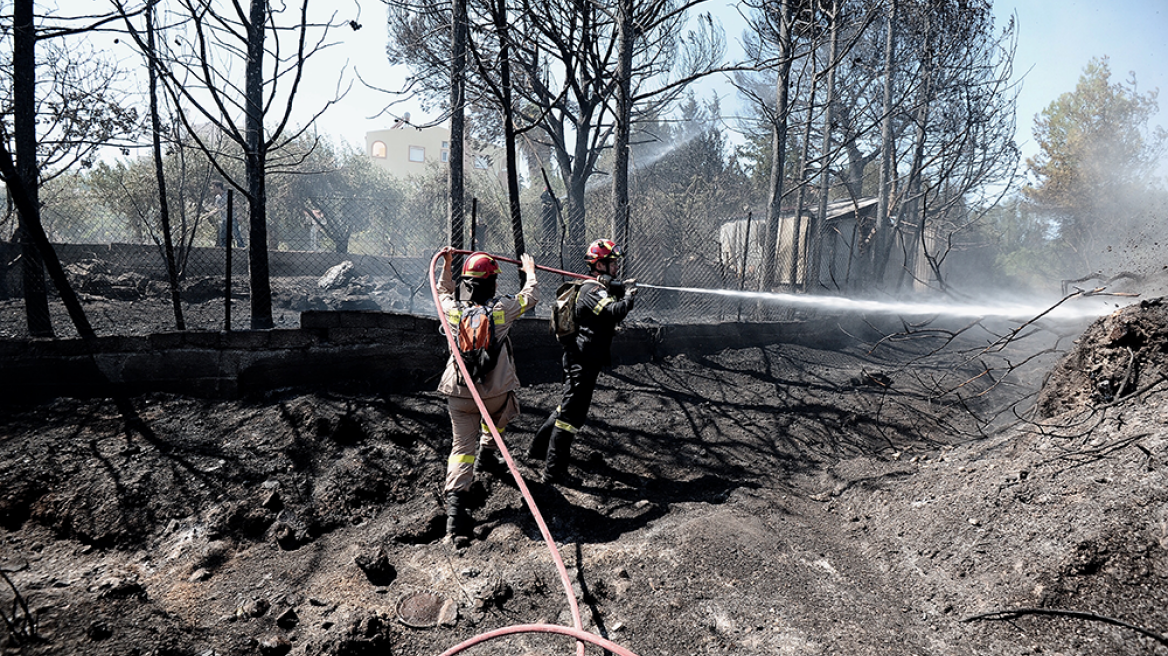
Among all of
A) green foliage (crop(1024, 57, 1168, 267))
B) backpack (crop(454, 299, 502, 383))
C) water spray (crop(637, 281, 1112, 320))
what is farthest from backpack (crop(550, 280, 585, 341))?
green foliage (crop(1024, 57, 1168, 267))

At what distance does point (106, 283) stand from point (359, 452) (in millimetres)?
7711

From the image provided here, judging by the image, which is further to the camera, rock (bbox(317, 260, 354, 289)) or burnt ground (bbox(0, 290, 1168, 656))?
rock (bbox(317, 260, 354, 289))

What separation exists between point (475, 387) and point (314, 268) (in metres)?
9.80

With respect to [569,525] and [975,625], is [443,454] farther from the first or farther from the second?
[975,625]

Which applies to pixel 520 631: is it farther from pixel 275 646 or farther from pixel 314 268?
pixel 314 268

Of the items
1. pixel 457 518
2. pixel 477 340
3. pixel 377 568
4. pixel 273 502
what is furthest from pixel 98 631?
pixel 477 340

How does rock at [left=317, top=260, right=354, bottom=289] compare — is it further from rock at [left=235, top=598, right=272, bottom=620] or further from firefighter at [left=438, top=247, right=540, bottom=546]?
rock at [left=235, top=598, right=272, bottom=620]

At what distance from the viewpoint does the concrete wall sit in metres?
4.70

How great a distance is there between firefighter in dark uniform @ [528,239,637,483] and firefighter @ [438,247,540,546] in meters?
0.45

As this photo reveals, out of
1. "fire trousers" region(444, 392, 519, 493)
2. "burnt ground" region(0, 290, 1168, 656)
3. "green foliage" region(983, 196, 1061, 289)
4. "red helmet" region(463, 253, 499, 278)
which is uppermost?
"green foliage" region(983, 196, 1061, 289)

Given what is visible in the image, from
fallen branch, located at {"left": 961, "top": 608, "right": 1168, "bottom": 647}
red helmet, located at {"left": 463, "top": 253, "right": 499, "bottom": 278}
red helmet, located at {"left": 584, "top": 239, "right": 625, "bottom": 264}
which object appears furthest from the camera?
red helmet, located at {"left": 584, "top": 239, "right": 625, "bottom": 264}

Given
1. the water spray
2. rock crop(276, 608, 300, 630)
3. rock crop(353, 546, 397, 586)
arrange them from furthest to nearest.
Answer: the water spray, rock crop(353, 546, 397, 586), rock crop(276, 608, 300, 630)

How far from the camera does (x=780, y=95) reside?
9.59 m

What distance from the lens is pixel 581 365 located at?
4641 mm
